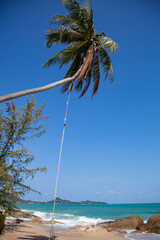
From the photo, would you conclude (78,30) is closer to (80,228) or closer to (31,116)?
(31,116)

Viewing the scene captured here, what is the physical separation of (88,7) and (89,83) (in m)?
3.84

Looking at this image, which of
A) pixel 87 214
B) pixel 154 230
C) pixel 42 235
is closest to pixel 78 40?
pixel 42 235

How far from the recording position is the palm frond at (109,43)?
8.59m

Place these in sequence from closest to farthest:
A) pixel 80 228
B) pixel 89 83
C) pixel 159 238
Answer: pixel 89 83 < pixel 159 238 < pixel 80 228

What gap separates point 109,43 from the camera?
28.3 feet

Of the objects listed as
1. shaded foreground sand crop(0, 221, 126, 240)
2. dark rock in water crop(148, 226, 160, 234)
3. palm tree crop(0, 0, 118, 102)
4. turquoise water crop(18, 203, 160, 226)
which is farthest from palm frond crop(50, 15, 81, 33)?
turquoise water crop(18, 203, 160, 226)

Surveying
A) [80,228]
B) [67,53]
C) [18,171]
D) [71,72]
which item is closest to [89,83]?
[71,72]

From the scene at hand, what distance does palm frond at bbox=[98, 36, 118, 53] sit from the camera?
8586 millimetres

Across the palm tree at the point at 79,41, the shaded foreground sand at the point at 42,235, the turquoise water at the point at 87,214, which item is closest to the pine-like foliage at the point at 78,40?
the palm tree at the point at 79,41

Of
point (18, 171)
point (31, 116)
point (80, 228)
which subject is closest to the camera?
point (18, 171)

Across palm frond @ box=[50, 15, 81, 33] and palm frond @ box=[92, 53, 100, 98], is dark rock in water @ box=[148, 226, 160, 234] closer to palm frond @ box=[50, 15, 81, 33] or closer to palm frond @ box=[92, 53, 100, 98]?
palm frond @ box=[92, 53, 100, 98]

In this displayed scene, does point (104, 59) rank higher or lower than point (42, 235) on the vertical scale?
higher

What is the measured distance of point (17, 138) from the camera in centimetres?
822

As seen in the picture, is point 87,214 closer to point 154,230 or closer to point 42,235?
point 154,230
